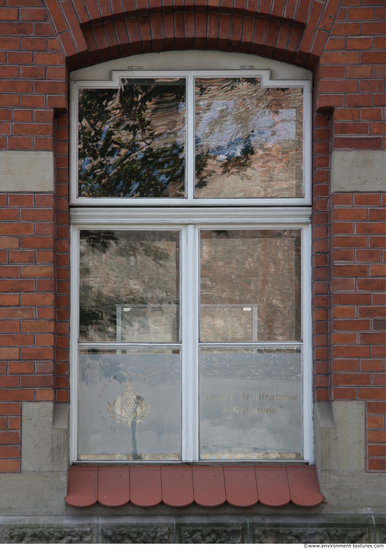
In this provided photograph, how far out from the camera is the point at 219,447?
11.6 ft

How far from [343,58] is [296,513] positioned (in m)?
2.98

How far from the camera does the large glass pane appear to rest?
354cm

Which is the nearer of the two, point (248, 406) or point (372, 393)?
point (372, 393)

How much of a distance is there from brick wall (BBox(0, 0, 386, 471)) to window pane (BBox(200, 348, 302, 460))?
0.26 metres

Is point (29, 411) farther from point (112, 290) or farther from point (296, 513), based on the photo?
point (296, 513)

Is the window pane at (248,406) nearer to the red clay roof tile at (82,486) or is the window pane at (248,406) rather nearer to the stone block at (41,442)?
the red clay roof tile at (82,486)

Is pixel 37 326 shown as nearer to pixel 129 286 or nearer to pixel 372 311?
pixel 129 286

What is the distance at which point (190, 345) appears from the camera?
3562mm

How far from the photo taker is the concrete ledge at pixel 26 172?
11.1 feet

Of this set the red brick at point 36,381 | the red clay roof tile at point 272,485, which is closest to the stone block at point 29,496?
the red brick at point 36,381

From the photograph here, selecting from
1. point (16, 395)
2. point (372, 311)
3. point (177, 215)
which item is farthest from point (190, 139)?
point (16, 395)

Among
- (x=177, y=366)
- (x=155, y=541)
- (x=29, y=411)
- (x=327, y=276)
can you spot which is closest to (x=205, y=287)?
(x=177, y=366)

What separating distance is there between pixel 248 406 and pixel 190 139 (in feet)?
6.18

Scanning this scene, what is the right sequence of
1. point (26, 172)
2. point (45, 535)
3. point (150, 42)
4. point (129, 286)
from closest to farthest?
point (45, 535)
point (26, 172)
point (150, 42)
point (129, 286)
